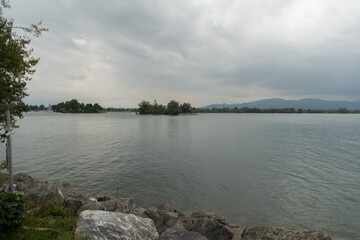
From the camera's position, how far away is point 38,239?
222 inches

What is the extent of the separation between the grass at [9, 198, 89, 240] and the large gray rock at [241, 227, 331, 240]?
6.09m

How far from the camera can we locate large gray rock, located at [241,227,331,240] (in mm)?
6441

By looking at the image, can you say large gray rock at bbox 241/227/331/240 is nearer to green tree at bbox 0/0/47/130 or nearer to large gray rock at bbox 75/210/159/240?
large gray rock at bbox 75/210/159/240

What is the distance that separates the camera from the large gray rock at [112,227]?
5926 millimetres

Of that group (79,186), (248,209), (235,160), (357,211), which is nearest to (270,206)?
(248,209)

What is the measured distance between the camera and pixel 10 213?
5609 millimetres

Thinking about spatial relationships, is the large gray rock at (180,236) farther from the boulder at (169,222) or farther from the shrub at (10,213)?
the shrub at (10,213)

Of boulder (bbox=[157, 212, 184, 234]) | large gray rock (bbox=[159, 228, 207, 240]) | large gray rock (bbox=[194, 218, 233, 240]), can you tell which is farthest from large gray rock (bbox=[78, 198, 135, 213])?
large gray rock (bbox=[194, 218, 233, 240])

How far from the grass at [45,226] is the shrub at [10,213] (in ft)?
0.88

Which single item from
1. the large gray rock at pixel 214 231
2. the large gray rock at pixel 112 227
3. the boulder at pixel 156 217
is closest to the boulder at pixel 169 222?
the boulder at pixel 156 217

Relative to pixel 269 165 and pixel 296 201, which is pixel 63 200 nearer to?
pixel 296 201

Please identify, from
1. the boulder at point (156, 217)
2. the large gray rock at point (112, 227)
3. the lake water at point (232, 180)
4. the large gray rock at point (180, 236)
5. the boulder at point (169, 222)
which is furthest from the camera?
the lake water at point (232, 180)

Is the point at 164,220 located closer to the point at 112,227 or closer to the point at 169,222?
the point at 169,222

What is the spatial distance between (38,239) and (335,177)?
25527 millimetres
